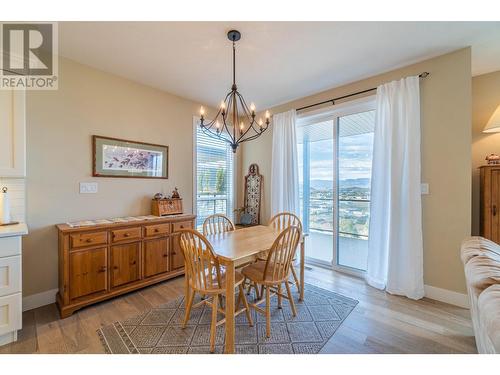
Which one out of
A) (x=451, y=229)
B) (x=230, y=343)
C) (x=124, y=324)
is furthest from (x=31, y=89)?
(x=451, y=229)

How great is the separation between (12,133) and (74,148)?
0.58 m

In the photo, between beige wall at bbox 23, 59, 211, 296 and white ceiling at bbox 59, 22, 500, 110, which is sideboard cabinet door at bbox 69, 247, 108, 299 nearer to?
beige wall at bbox 23, 59, 211, 296

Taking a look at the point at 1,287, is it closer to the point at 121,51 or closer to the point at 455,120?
the point at 121,51

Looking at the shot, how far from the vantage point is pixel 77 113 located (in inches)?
98.0

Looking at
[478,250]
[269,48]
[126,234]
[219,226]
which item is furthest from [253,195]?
[478,250]

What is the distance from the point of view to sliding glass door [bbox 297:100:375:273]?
3.01 metres

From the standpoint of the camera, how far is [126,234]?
2.47 metres

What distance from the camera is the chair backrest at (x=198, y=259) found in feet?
5.43

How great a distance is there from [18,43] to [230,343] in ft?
10.5

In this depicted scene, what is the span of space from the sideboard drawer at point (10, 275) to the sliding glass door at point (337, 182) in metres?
3.34

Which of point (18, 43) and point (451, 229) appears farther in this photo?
point (451, 229)

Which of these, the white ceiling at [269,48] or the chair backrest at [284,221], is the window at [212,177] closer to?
the white ceiling at [269,48]

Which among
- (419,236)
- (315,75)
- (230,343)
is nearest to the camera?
(230,343)
